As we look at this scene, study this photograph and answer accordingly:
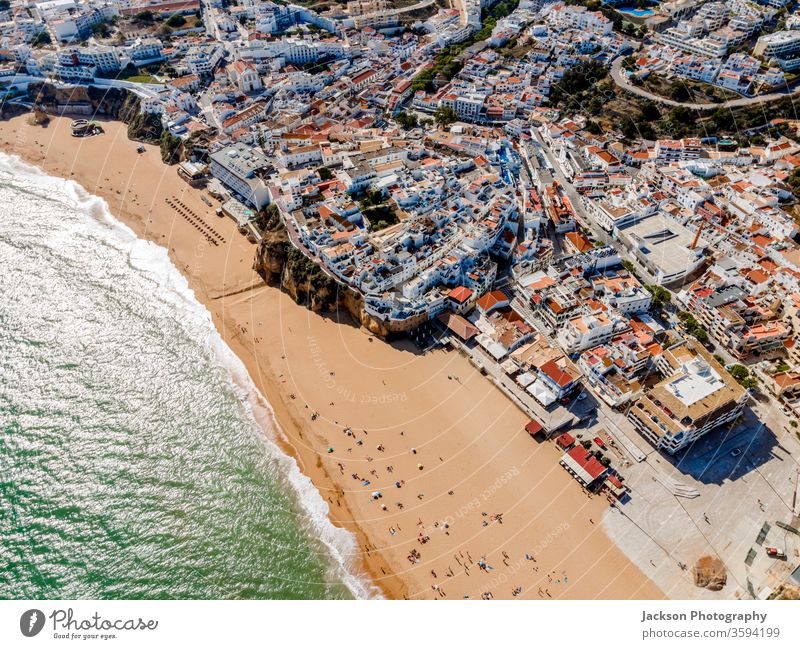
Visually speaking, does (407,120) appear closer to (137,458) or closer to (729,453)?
(137,458)

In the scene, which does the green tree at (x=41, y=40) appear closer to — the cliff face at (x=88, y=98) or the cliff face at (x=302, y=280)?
the cliff face at (x=88, y=98)

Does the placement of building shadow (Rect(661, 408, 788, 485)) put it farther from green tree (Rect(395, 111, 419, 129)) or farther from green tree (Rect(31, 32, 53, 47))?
green tree (Rect(31, 32, 53, 47))

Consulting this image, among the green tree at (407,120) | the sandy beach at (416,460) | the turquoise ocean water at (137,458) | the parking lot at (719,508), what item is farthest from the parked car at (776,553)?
the green tree at (407,120)

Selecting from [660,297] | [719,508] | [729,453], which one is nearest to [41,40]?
[660,297]

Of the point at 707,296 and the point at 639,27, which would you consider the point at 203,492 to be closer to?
the point at 707,296

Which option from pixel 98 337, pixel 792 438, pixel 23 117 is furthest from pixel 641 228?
pixel 23 117

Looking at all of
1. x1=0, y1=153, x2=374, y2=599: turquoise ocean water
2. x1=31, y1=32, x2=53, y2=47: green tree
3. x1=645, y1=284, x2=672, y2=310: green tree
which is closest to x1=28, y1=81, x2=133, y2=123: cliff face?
x1=31, y1=32, x2=53, y2=47: green tree
